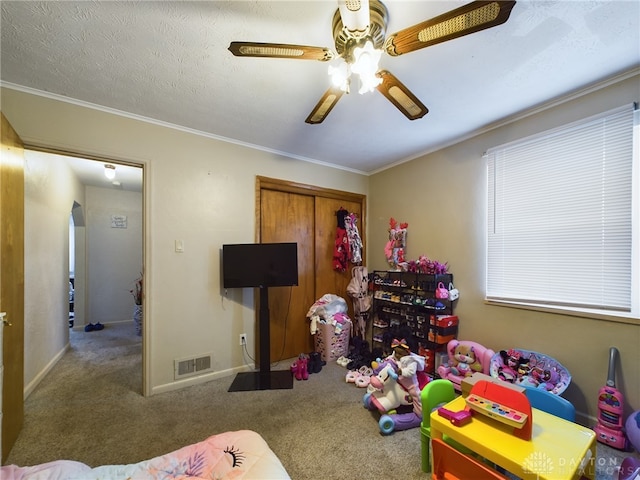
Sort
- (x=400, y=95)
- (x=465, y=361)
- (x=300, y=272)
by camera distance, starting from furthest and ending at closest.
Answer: (x=300, y=272)
(x=465, y=361)
(x=400, y=95)

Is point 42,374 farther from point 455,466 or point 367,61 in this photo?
point 367,61

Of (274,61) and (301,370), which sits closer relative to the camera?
(274,61)

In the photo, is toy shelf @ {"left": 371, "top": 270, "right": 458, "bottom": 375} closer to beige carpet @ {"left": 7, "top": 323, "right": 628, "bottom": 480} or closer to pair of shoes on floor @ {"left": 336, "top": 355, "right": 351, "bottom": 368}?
pair of shoes on floor @ {"left": 336, "top": 355, "right": 351, "bottom": 368}

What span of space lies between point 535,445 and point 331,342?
7.19ft

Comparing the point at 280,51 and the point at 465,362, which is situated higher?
the point at 280,51

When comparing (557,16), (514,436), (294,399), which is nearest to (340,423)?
(294,399)

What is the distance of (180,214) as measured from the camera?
2.45 m

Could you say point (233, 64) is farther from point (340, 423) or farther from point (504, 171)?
point (340, 423)

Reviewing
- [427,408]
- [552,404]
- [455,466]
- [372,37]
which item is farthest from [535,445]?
[372,37]

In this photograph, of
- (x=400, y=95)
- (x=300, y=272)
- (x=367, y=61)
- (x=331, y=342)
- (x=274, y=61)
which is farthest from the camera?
(x=300, y=272)

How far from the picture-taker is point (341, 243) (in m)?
3.51

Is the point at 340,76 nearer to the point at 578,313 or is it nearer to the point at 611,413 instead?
the point at 578,313

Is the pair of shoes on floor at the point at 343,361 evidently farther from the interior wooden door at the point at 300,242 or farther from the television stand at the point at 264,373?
the television stand at the point at 264,373

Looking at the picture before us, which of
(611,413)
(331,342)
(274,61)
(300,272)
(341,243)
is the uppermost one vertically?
(274,61)
